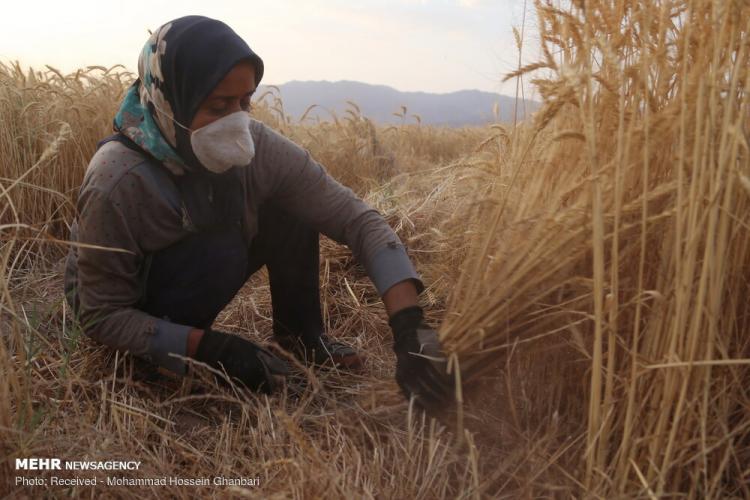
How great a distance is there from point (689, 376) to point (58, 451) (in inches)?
43.6

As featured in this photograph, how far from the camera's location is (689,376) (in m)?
0.97

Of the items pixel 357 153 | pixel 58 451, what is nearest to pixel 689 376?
pixel 58 451

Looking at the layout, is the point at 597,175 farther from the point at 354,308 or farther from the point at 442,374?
the point at 354,308

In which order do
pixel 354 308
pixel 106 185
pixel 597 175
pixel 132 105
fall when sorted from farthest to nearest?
pixel 354 308
pixel 132 105
pixel 106 185
pixel 597 175

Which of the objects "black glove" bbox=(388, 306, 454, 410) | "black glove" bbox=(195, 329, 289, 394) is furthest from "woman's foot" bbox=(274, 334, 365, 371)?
"black glove" bbox=(388, 306, 454, 410)

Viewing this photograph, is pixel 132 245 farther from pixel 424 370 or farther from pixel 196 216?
pixel 424 370

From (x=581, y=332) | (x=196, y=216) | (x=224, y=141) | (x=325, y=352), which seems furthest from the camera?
(x=325, y=352)

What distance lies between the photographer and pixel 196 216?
1.60 meters

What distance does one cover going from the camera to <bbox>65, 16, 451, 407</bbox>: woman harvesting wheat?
1.47 metres

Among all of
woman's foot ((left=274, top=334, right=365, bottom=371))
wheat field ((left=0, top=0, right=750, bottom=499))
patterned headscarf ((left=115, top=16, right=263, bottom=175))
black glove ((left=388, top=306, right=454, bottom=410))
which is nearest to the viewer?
wheat field ((left=0, top=0, right=750, bottom=499))

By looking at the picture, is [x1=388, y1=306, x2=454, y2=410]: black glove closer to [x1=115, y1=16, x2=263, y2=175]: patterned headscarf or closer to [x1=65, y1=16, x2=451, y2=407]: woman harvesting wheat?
[x1=65, y1=16, x2=451, y2=407]: woman harvesting wheat

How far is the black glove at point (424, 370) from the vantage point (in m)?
1.26

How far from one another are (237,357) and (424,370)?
0.48 meters

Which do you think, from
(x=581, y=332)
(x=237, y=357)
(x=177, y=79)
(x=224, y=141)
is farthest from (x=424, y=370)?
(x=177, y=79)
